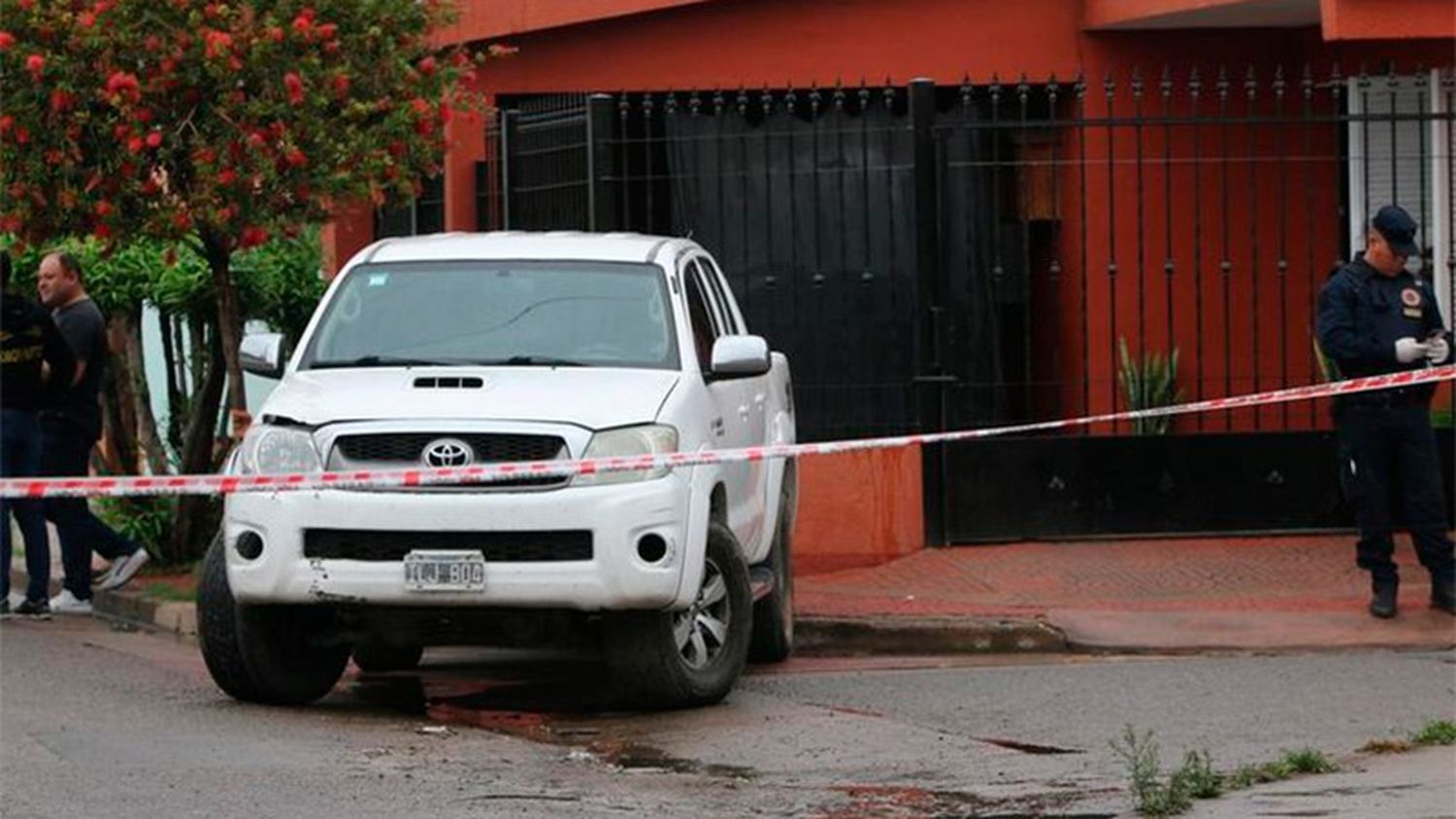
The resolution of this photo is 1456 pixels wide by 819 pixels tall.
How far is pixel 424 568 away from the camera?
10.5m

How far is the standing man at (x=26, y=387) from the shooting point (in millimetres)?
14305

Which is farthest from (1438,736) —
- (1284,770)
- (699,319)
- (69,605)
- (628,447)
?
(69,605)

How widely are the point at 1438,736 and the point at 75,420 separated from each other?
25.4ft

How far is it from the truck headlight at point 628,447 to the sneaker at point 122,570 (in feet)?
17.6

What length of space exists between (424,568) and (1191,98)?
796 centimetres

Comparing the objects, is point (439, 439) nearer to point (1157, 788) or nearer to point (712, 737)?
point (712, 737)

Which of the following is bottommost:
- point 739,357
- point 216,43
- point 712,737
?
point 712,737

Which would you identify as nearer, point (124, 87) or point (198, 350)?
point (124, 87)

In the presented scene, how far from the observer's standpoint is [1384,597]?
1303 cm

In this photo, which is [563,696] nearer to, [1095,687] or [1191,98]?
[1095,687]

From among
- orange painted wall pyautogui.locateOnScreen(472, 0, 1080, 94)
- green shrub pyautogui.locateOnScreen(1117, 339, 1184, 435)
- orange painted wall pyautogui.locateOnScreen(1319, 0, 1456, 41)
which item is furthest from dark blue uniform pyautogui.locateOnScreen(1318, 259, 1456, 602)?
orange painted wall pyautogui.locateOnScreen(472, 0, 1080, 94)

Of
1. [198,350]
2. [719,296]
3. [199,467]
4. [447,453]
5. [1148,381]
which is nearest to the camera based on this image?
[447,453]

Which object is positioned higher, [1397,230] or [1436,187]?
[1436,187]

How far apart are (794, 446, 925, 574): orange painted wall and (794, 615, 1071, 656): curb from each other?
1.78 metres
